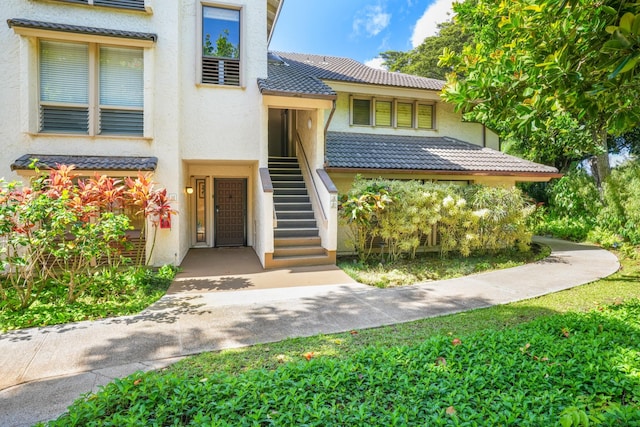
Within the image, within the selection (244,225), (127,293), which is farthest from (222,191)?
(127,293)

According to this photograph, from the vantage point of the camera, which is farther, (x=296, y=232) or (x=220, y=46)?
(x=220, y=46)

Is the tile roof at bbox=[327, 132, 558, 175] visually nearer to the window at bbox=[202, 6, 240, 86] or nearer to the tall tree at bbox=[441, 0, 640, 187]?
the window at bbox=[202, 6, 240, 86]

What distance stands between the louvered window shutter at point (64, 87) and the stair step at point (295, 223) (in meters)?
6.31

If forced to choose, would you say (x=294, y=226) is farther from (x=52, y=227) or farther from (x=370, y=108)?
(x=370, y=108)

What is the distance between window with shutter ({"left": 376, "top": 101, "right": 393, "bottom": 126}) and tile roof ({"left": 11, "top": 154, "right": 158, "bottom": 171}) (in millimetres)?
9879

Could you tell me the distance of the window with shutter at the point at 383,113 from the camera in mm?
15430

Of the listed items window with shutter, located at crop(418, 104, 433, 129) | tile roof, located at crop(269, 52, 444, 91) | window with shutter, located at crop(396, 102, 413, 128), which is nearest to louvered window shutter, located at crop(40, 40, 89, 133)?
tile roof, located at crop(269, 52, 444, 91)

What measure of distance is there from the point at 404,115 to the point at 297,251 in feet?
30.8

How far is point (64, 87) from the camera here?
9547 mm

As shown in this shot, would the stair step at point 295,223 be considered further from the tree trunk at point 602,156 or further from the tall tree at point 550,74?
the tree trunk at point 602,156

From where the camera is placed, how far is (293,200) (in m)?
12.1

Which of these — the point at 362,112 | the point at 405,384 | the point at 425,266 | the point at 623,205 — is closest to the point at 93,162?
the point at 405,384

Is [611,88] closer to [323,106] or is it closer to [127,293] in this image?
[323,106]

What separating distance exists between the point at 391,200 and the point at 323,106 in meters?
3.85
